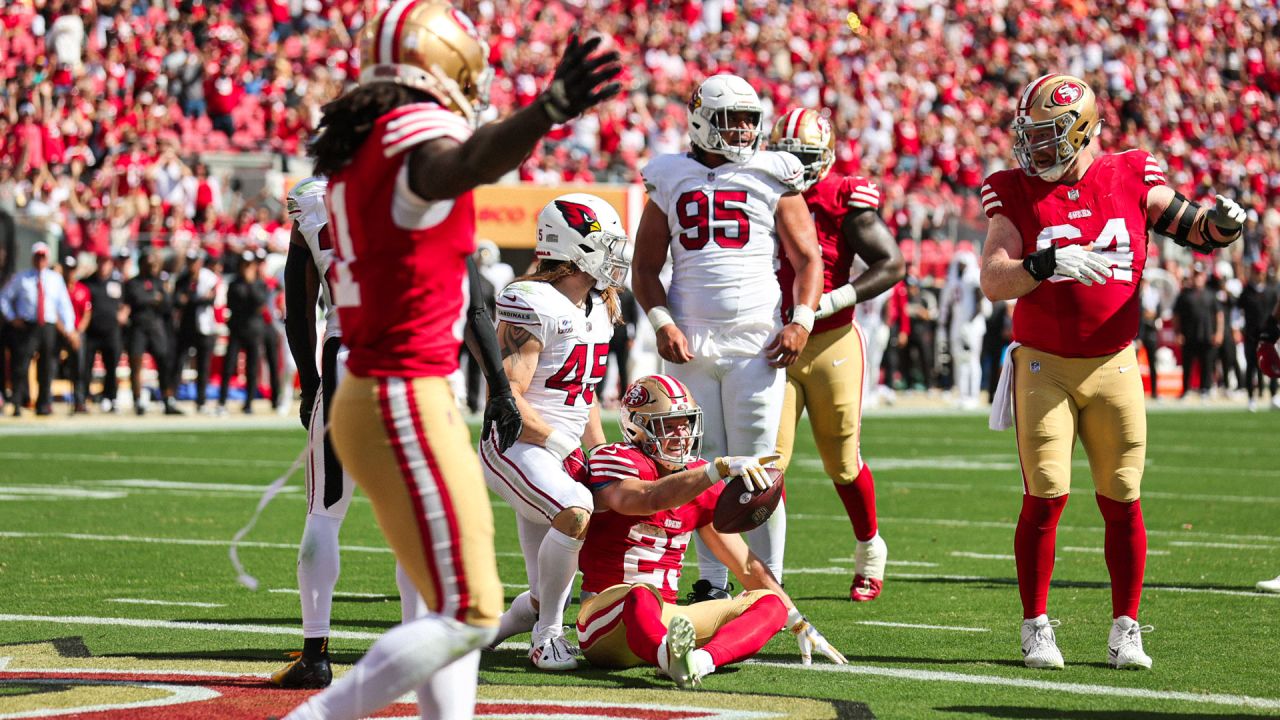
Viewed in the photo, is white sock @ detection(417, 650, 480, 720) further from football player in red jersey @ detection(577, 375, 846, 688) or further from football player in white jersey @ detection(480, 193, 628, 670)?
football player in white jersey @ detection(480, 193, 628, 670)

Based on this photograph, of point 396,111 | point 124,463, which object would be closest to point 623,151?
point 124,463

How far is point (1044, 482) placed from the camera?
5863 mm

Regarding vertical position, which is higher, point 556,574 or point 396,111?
point 396,111

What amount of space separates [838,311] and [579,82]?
400 cm

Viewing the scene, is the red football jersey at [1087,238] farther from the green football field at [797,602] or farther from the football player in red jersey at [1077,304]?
the green football field at [797,602]

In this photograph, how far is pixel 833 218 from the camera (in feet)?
25.5

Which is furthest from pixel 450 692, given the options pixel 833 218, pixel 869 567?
pixel 833 218

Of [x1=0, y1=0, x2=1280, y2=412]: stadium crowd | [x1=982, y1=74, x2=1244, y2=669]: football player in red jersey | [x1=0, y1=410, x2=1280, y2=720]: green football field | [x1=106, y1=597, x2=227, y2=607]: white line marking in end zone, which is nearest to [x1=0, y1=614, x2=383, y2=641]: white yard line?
[x1=0, y1=410, x2=1280, y2=720]: green football field

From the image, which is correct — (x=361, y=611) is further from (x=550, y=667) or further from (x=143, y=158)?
(x=143, y=158)

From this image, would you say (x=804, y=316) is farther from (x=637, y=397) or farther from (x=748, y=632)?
(x=748, y=632)

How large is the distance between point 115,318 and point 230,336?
120 cm

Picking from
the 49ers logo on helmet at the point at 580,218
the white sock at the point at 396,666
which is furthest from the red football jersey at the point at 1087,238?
the white sock at the point at 396,666

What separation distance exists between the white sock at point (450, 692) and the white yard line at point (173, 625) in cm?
233

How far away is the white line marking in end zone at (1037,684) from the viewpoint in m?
5.01
